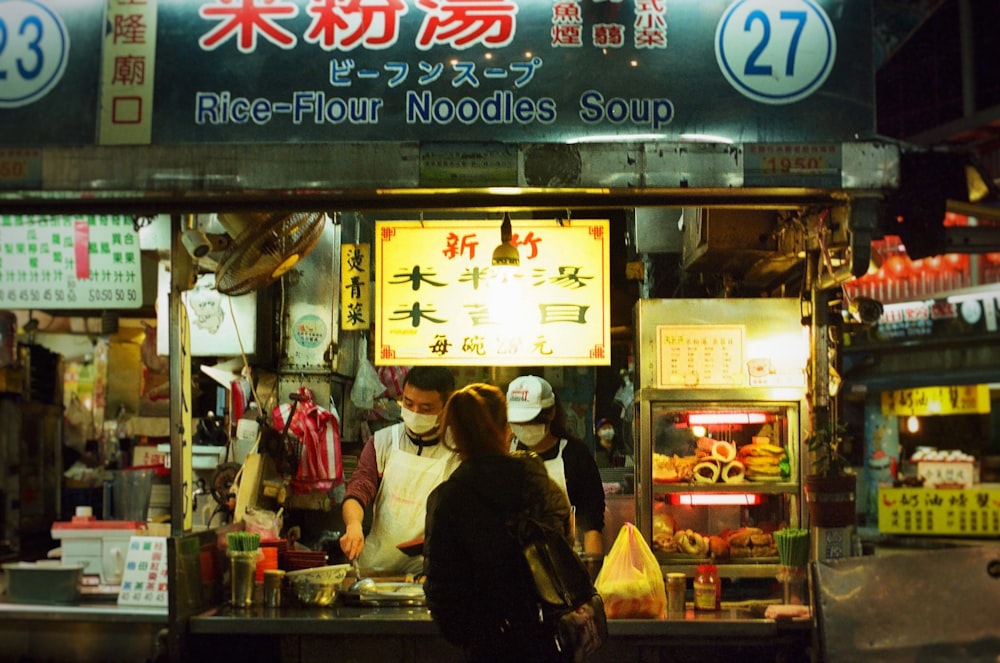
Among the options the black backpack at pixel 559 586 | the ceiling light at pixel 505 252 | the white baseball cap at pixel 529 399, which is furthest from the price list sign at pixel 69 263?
the black backpack at pixel 559 586

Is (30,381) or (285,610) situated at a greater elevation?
(30,381)

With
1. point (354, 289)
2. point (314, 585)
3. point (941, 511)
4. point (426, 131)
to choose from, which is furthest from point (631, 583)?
point (941, 511)

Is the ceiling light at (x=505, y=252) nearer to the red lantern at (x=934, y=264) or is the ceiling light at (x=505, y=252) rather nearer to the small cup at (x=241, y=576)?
the small cup at (x=241, y=576)

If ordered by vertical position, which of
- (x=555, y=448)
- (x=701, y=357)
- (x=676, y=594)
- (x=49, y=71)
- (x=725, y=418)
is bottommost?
(x=676, y=594)

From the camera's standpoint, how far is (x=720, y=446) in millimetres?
6992

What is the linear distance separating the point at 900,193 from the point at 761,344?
191cm

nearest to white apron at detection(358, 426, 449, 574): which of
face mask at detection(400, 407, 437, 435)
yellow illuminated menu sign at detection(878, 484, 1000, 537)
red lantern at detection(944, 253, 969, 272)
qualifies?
face mask at detection(400, 407, 437, 435)

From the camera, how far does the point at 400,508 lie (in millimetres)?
7316

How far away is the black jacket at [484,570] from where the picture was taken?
411 cm

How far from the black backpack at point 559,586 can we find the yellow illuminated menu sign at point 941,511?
17303 millimetres

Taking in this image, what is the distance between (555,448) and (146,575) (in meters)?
3.11

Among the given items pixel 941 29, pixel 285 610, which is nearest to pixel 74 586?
pixel 285 610

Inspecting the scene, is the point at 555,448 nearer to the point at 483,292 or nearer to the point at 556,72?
the point at 483,292

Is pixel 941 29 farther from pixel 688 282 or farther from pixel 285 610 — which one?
pixel 285 610
